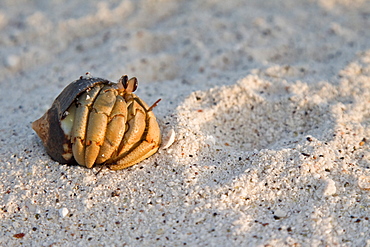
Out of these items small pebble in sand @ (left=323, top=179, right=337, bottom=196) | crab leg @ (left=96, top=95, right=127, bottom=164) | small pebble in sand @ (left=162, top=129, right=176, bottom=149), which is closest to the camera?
small pebble in sand @ (left=323, top=179, right=337, bottom=196)

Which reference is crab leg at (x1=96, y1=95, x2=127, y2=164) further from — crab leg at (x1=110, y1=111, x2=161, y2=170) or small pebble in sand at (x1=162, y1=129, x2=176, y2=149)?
small pebble in sand at (x1=162, y1=129, x2=176, y2=149)

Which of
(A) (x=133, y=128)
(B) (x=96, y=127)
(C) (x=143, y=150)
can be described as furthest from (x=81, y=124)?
(C) (x=143, y=150)

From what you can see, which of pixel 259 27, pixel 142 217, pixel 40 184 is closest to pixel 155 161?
pixel 142 217

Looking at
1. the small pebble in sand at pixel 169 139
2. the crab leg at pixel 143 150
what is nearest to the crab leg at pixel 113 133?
the crab leg at pixel 143 150

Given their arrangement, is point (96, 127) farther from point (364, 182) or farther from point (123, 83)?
point (364, 182)

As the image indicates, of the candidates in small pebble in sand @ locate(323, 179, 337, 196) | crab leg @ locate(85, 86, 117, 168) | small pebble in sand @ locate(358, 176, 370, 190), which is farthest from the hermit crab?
small pebble in sand @ locate(358, 176, 370, 190)

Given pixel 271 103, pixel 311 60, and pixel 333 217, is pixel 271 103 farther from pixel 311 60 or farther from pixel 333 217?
pixel 333 217

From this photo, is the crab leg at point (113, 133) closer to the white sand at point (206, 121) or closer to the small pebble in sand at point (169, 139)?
the white sand at point (206, 121)
